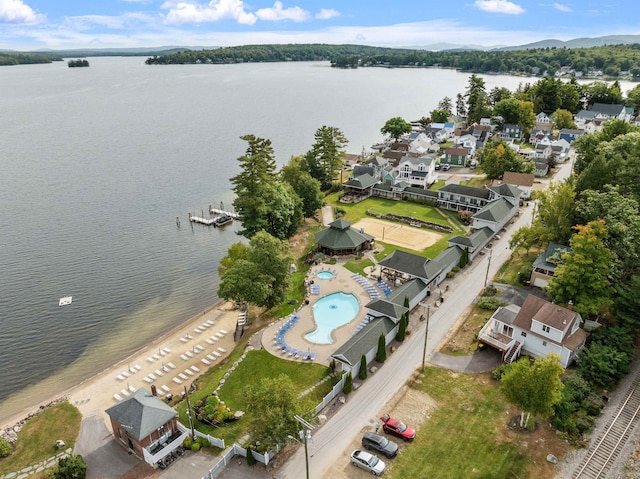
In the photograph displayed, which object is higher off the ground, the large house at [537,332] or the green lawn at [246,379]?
the large house at [537,332]

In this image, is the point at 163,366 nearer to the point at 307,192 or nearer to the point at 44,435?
the point at 44,435

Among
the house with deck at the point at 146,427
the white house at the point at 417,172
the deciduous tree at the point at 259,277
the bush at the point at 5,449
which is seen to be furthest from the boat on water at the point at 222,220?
the bush at the point at 5,449

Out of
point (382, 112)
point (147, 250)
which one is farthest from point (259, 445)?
point (382, 112)

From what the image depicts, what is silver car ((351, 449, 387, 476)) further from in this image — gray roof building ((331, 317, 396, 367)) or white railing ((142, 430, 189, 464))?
white railing ((142, 430, 189, 464))

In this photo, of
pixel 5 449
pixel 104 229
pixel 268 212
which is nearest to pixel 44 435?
pixel 5 449

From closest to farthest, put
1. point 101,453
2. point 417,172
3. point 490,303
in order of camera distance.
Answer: point 101,453 < point 490,303 < point 417,172

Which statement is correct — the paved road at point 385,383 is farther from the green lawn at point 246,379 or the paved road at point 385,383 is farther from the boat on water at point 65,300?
the boat on water at point 65,300

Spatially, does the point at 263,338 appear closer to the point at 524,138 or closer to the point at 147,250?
the point at 147,250
